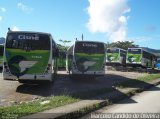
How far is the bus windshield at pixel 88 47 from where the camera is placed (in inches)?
936

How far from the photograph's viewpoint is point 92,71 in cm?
2356

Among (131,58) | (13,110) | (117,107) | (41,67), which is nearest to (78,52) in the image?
(41,67)

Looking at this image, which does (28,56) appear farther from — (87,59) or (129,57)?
(129,57)

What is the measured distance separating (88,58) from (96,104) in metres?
10.8

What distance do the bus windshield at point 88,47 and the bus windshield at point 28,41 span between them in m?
5.95

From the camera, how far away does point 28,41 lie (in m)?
18.0

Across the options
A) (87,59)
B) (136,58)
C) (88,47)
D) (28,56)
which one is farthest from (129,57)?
(28,56)

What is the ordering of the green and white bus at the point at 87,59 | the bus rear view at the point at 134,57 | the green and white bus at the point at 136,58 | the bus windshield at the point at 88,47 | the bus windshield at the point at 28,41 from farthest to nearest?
the bus rear view at the point at 134,57 < the green and white bus at the point at 136,58 < the bus windshield at the point at 88,47 < the green and white bus at the point at 87,59 < the bus windshield at the point at 28,41

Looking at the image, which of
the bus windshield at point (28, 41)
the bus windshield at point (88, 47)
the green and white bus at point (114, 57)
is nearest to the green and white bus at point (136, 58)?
the green and white bus at point (114, 57)

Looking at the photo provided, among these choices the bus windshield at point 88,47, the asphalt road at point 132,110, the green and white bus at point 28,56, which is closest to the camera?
the asphalt road at point 132,110

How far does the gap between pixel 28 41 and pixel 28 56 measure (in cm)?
78

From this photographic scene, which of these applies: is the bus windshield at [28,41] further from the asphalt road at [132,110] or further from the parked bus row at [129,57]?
the parked bus row at [129,57]

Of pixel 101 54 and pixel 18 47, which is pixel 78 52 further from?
pixel 18 47

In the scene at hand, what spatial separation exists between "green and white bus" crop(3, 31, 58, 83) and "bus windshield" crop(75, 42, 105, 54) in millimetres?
5910
